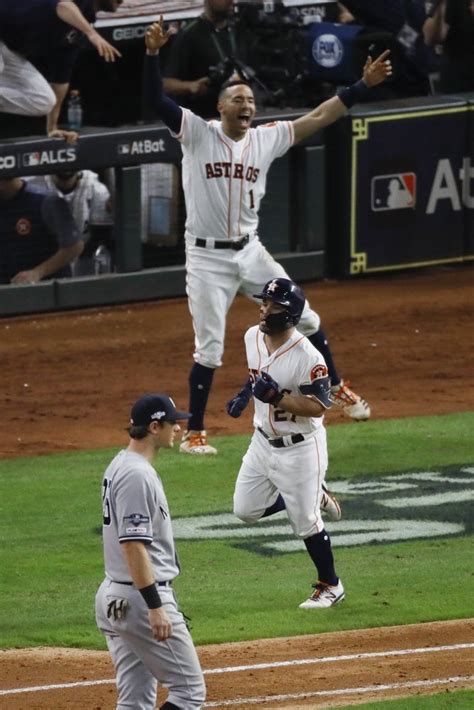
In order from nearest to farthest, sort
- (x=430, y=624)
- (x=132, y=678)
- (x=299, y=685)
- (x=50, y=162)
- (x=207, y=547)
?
(x=132, y=678) → (x=299, y=685) → (x=430, y=624) → (x=207, y=547) → (x=50, y=162)

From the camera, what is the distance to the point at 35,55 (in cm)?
1511

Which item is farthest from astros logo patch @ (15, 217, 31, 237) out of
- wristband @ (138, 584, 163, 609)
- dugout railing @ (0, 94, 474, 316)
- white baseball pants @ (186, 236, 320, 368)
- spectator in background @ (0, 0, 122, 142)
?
wristband @ (138, 584, 163, 609)

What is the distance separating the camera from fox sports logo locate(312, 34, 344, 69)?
54.7ft

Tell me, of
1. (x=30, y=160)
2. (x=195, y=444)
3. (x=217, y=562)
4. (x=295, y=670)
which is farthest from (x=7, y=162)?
(x=295, y=670)

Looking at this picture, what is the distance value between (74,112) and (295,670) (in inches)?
340

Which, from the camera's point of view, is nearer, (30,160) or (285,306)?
(285,306)

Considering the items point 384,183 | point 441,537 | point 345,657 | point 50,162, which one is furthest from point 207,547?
point 384,183

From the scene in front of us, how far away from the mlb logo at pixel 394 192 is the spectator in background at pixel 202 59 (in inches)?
75.0

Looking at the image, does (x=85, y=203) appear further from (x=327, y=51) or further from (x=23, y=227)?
(x=327, y=51)

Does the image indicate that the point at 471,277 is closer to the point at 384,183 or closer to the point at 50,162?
the point at 384,183

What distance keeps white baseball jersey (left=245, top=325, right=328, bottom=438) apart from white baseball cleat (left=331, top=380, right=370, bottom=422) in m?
3.57

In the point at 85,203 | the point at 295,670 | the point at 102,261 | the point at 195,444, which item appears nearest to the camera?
the point at 295,670

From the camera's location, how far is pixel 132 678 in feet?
20.9

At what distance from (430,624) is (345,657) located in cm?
71
